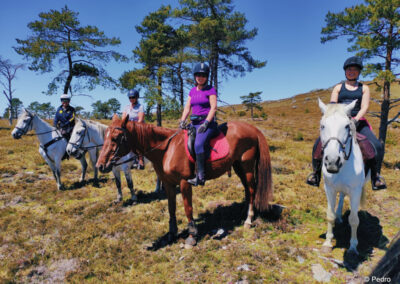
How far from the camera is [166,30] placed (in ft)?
54.8

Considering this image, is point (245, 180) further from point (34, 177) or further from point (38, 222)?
point (34, 177)

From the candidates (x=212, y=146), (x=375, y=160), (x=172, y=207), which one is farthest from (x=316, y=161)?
(x=172, y=207)

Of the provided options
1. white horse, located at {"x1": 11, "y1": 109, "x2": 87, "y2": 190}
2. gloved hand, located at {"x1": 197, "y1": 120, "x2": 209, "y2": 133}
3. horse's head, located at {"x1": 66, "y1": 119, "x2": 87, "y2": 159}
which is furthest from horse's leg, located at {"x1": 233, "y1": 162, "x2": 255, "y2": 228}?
white horse, located at {"x1": 11, "y1": 109, "x2": 87, "y2": 190}

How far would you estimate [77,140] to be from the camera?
7.63 m

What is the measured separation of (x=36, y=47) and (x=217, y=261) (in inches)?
840

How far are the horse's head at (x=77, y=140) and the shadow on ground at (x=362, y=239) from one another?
27.7 feet

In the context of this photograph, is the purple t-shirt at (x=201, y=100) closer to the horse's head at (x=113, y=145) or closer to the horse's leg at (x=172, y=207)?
the horse's head at (x=113, y=145)

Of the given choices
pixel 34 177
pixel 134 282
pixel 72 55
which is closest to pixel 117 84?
pixel 72 55

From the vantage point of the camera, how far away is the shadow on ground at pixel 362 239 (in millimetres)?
3950

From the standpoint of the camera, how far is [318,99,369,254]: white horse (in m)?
3.11

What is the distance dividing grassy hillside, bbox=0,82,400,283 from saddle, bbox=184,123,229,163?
132 centimetres

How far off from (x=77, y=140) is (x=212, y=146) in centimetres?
569

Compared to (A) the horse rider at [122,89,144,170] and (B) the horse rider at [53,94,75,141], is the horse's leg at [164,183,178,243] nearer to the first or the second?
(A) the horse rider at [122,89,144,170]

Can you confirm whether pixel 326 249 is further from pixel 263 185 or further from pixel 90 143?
pixel 90 143
